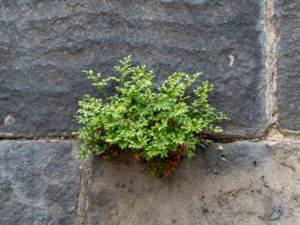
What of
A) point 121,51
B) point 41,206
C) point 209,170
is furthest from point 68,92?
point 209,170

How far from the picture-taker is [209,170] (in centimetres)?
153

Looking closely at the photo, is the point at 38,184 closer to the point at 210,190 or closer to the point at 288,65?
Result: the point at 210,190

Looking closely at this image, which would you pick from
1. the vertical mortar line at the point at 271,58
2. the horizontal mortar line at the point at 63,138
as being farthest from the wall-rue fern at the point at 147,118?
the vertical mortar line at the point at 271,58

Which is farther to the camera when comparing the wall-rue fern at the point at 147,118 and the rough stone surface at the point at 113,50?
the rough stone surface at the point at 113,50

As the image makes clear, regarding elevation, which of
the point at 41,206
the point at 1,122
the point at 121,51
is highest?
the point at 121,51

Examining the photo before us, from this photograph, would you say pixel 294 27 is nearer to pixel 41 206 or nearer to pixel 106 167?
pixel 106 167

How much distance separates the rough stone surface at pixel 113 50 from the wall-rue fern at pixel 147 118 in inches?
1.9

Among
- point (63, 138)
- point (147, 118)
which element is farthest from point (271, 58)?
point (63, 138)

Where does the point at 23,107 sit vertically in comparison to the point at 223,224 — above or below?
above

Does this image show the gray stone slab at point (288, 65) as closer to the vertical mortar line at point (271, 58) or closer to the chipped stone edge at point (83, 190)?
the vertical mortar line at point (271, 58)

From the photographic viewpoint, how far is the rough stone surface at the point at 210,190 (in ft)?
4.95

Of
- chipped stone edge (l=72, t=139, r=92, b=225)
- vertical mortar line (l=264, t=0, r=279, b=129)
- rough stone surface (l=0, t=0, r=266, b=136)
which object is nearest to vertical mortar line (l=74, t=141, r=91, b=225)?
chipped stone edge (l=72, t=139, r=92, b=225)

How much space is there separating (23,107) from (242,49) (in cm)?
66

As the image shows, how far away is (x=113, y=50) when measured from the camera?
5.10ft
